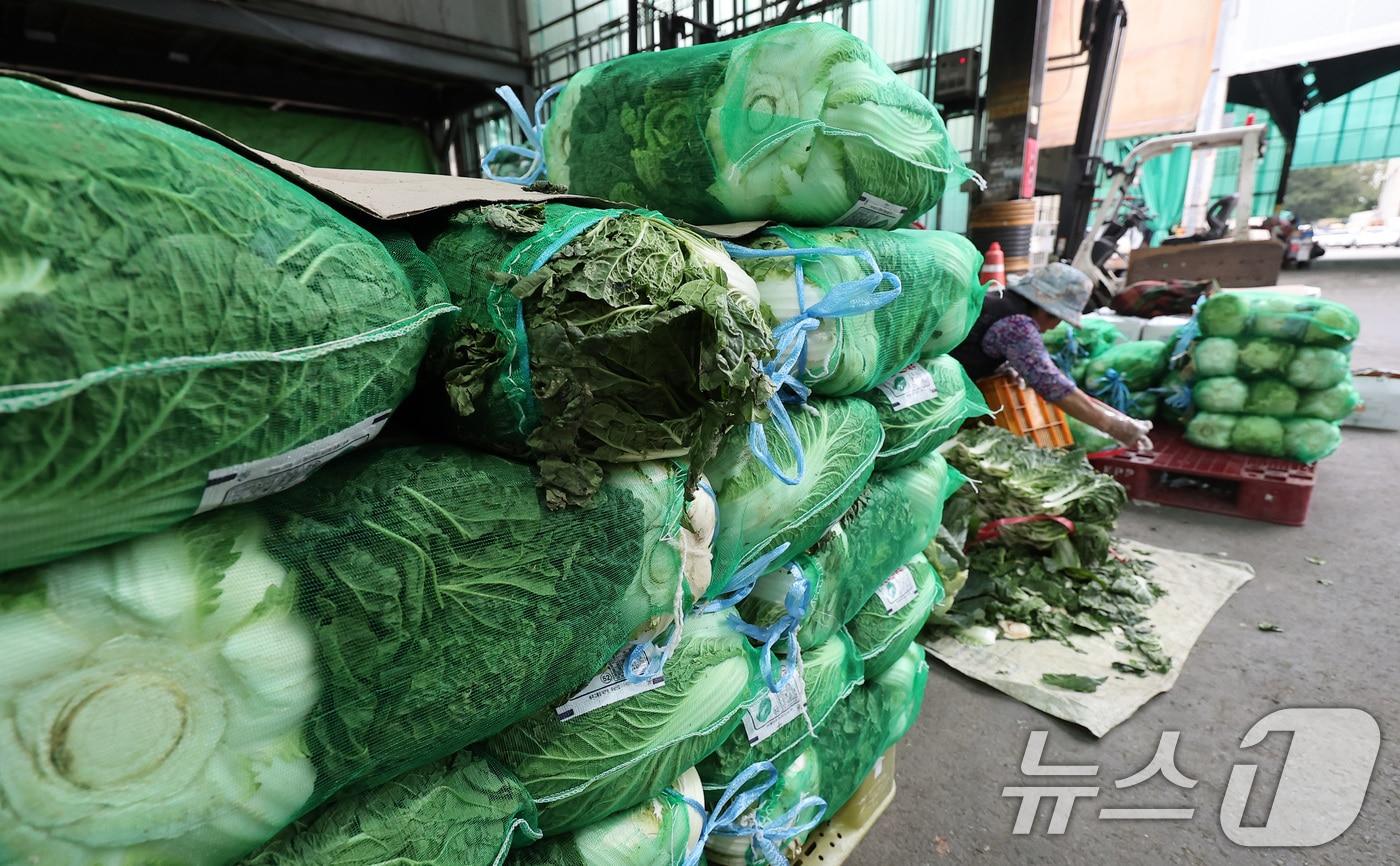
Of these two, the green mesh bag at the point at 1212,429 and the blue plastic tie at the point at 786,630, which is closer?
the blue plastic tie at the point at 786,630

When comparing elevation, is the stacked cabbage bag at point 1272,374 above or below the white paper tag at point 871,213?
below

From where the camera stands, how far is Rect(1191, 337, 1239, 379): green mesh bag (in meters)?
3.62

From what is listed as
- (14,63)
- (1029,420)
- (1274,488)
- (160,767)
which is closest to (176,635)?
(160,767)

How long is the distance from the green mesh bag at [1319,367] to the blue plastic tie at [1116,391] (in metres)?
0.82

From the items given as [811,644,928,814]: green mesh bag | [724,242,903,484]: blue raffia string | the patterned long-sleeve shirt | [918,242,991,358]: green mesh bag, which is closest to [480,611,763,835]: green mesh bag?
[724,242,903,484]: blue raffia string

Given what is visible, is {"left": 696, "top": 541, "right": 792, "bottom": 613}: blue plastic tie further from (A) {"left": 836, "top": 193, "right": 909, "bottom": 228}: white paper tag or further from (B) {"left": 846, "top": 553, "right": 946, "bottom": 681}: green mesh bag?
(A) {"left": 836, "top": 193, "right": 909, "bottom": 228}: white paper tag

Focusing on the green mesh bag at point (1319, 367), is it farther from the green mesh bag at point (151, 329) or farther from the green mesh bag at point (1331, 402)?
the green mesh bag at point (151, 329)

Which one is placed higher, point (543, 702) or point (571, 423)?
point (571, 423)

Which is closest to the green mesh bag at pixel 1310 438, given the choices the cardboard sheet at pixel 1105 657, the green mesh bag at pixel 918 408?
the cardboard sheet at pixel 1105 657

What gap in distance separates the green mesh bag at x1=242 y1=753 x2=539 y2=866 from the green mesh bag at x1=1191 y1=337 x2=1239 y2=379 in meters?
4.25

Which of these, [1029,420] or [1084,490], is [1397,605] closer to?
[1084,490]

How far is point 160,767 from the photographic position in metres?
0.56

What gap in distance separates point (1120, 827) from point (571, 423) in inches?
77.2

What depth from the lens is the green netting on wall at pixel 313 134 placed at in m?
5.59
